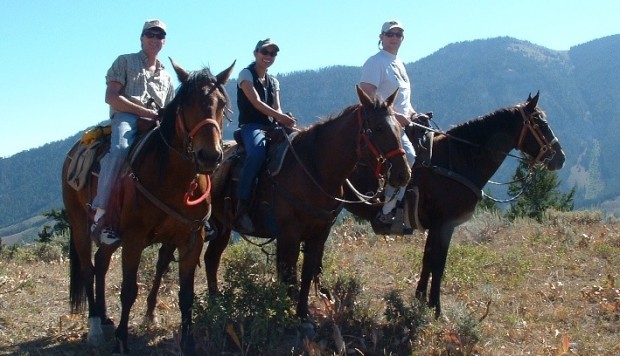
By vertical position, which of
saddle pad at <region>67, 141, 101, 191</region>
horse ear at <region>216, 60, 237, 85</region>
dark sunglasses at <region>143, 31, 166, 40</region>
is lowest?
saddle pad at <region>67, 141, 101, 191</region>

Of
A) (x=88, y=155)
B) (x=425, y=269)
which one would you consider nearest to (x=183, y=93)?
(x=88, y=155)

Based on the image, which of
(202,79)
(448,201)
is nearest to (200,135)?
(202,79)

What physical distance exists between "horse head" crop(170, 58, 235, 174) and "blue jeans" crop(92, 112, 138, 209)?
0.73 meters

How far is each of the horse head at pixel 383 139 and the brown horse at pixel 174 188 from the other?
133cm

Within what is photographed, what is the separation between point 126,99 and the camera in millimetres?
6008

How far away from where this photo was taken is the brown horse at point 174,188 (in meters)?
5.14

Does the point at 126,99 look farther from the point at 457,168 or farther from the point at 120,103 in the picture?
the point at 457,168

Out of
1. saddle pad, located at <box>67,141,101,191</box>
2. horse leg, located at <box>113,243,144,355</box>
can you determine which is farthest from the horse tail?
horse leg, located at <box>113,243,144,355</box>

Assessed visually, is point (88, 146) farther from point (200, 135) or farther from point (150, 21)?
point (200, 135)

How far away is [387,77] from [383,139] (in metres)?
1.73

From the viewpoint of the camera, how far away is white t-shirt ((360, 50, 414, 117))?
286 inches

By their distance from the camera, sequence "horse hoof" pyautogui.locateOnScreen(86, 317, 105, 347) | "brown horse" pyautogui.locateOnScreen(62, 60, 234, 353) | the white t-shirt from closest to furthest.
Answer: "brown horse" pyautogui.locateOnScreen(62, 60, 234, 353)
"horse hoof" pyautogui.locateOnScreen(86, 317, 105, 347)
the white t-shirt

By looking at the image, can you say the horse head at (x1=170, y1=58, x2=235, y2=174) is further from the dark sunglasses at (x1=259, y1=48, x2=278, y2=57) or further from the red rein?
the dark sunglasses at (x1=259, y1=48, x2=278, y2=57)

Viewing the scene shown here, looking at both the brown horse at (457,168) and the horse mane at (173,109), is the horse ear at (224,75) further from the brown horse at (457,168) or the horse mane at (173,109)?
A: the brown horse at (457,168)
